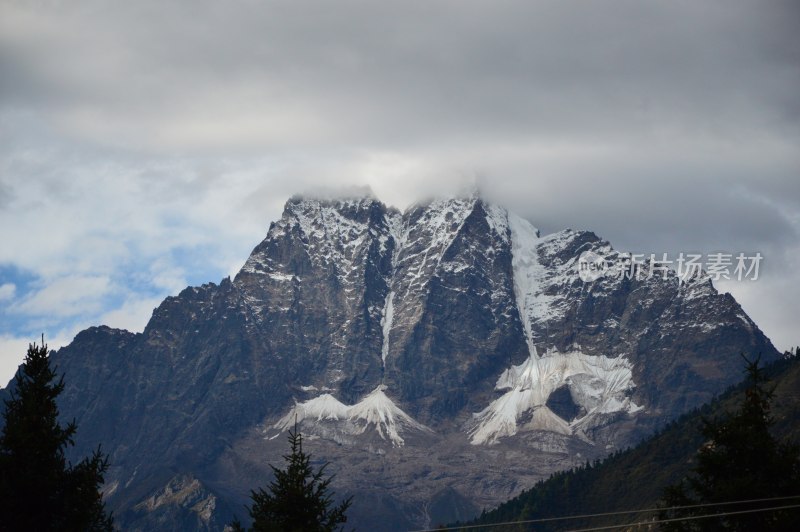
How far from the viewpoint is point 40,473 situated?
43250 mm

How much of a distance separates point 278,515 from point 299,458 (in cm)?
233

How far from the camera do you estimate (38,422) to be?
43938 mm

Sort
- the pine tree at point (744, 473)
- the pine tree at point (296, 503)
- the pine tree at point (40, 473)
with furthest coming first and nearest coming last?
the pine tree at point (296, 503), the pine tree at point (744, 473), the pine tree at point (40, 473)

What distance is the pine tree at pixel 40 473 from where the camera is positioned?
4272 cm

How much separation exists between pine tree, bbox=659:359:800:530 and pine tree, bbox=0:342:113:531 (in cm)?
2176

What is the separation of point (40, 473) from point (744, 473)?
86.7 ft

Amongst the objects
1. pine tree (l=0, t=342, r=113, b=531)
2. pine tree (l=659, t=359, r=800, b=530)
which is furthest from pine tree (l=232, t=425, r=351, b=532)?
pine tree (l=659, t=359, r=800, b=530)

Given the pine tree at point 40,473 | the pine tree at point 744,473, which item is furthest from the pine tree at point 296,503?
the pine tree at point 744,473

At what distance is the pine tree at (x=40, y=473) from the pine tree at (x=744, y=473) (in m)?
21.8

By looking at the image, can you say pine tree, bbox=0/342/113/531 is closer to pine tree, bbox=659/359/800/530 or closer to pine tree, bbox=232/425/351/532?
pine tree, bbox=232/425/351/532

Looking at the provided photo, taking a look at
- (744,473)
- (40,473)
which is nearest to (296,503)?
(40,473)

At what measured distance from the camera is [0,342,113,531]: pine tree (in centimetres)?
4272

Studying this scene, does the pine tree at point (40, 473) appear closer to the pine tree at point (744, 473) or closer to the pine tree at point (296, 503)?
the pine tree at point (296, 503)

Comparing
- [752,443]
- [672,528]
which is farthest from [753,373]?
[672,528]
